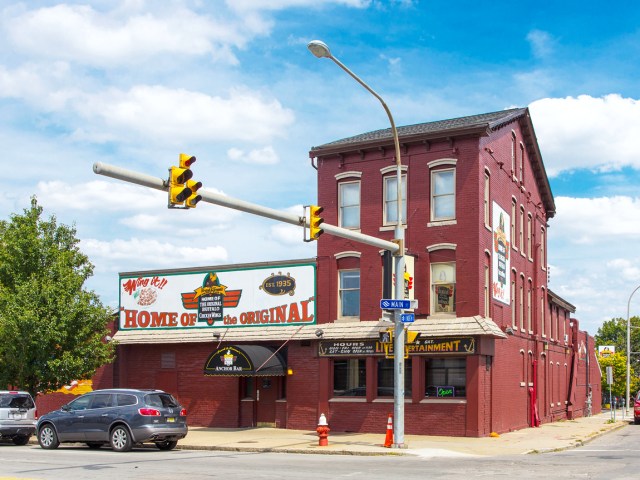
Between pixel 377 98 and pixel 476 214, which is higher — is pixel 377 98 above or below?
above

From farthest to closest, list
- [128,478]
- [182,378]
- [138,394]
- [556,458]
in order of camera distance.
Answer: [182,378]
[138,394]
[556,458]
[128,478]

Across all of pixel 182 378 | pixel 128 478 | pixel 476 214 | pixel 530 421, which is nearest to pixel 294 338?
pixel 182 378

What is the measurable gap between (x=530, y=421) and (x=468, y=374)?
8419 millimetres

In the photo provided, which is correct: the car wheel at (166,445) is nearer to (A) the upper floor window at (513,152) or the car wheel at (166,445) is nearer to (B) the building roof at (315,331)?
(B) the building roof at (315,331)

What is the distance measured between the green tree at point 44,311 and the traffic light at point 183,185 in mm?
15053

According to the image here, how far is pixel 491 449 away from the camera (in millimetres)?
22766

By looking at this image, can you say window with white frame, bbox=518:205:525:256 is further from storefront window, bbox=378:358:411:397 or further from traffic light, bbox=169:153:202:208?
traffic light, bbox=169:153:202:208

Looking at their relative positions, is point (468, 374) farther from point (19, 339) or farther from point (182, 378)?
point (19, 339)

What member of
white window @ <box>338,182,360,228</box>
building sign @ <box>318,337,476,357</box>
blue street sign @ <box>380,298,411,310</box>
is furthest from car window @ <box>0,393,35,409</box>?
white window @ <box>338,182,360,228</box>

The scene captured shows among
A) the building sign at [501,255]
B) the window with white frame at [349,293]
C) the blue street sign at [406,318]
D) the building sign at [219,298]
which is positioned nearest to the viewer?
the blue street sign at [406,318]

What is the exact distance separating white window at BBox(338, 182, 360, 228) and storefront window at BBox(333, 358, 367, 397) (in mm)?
4807

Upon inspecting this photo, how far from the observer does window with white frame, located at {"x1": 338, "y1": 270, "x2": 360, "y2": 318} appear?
2934cm

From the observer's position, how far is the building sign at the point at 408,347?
26.7 meters

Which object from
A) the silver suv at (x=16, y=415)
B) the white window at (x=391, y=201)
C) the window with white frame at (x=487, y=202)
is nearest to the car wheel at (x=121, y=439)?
the silver suv at (x=16, y=415)
